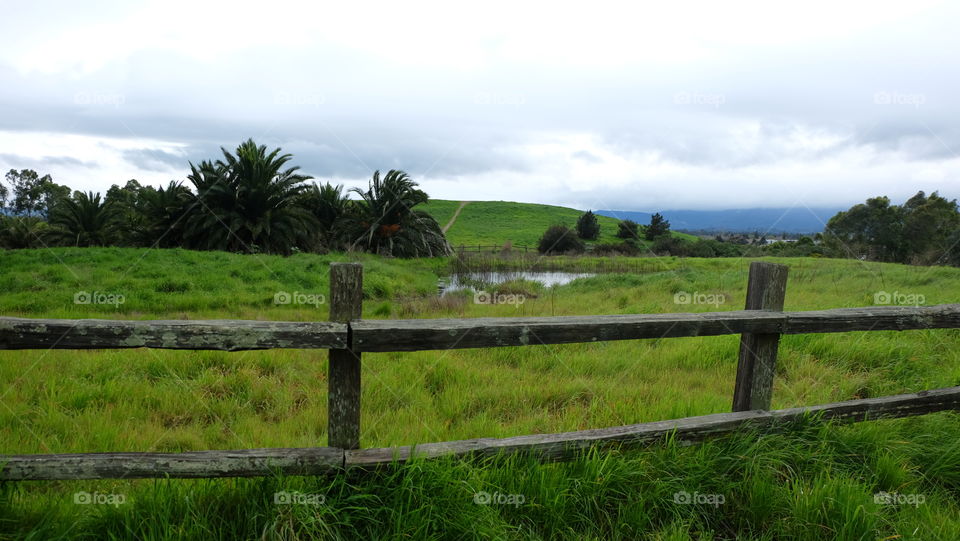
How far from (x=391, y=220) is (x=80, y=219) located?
1605 centimetres

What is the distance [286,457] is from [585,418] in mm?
2726

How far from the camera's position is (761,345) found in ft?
11.6

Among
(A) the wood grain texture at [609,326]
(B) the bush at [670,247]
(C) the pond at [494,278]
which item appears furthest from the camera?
(B) the bush at [670,247]

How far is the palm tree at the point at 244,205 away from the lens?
82.9ft

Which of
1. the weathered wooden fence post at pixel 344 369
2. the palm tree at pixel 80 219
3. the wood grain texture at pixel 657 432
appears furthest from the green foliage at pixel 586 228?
the weathered wooden fence post at pixel 344 369

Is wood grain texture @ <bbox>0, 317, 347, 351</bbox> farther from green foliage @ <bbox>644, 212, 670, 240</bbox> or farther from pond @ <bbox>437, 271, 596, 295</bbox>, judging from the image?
green foliage @ <bbox>644, 212, 670, 240</bbox>

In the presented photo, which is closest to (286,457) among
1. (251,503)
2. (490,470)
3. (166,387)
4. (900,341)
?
(251,503)

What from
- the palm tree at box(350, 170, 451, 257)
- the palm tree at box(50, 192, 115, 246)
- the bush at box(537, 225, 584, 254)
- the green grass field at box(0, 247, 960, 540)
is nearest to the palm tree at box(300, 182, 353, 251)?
the palm tree at box(350, 170, 451, 257)

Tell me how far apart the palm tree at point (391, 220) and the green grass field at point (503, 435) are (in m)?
22.7

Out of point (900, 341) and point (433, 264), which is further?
point (433, 264)

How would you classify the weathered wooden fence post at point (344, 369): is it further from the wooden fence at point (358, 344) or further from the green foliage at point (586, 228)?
the green foliage at point (586, 228)

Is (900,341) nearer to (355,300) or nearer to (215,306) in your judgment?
(355,300)

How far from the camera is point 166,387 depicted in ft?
16.8

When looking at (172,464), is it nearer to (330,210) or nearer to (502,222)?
(330,210)
